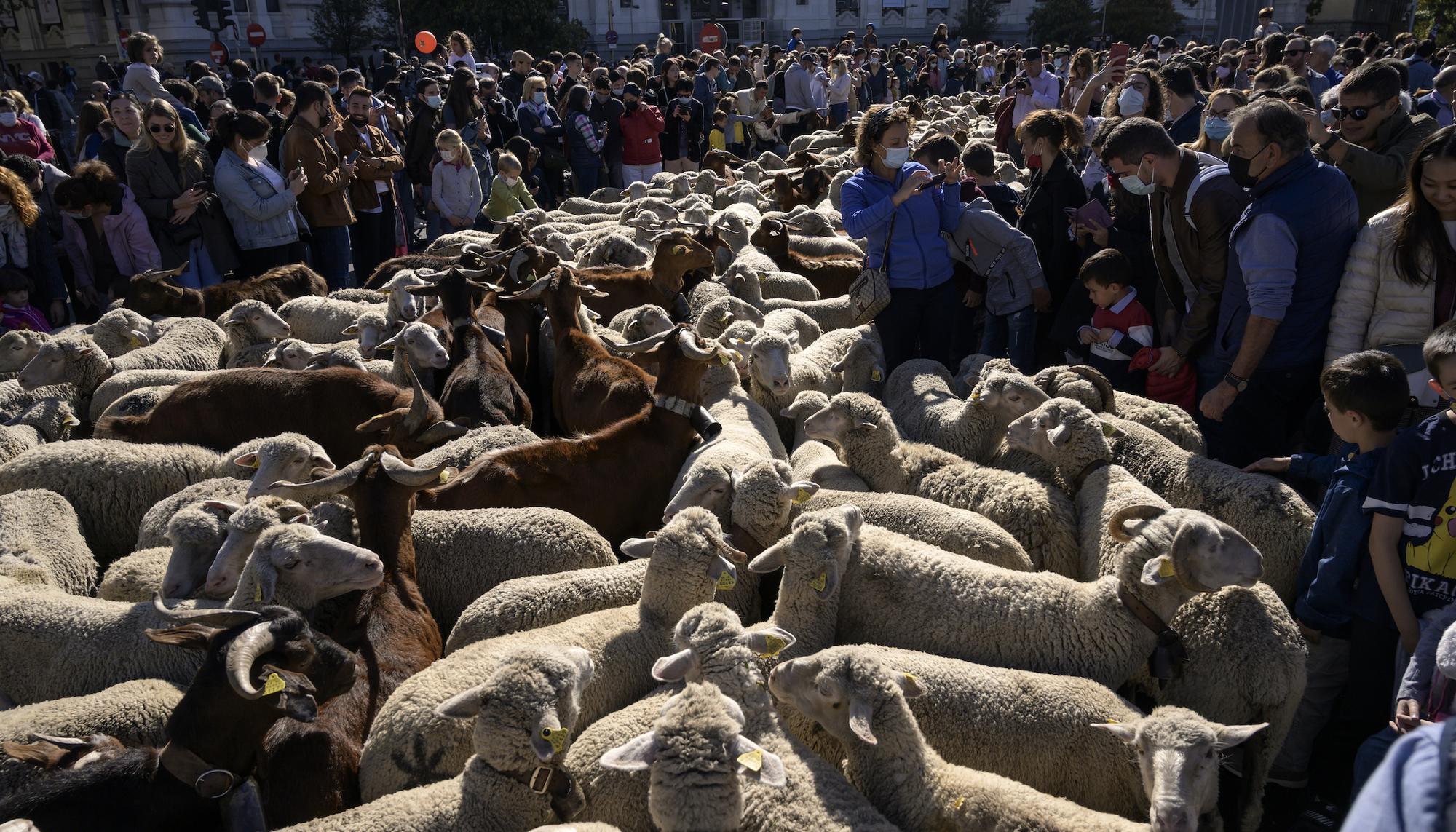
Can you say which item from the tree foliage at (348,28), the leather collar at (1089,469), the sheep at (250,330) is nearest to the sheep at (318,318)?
the sheep at (250,330)

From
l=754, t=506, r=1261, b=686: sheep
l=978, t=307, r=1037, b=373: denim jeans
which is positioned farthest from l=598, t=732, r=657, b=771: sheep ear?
l=978, t=307, r=1037, b=373: denim jeans

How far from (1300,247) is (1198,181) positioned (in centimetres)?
69

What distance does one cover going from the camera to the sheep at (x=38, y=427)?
5.62m

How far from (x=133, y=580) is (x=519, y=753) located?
2572mm

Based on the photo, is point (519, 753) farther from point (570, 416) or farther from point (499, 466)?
point (570, 416)

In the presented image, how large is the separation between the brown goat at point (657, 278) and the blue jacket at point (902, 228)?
7.71 feet

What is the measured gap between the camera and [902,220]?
6109 mm

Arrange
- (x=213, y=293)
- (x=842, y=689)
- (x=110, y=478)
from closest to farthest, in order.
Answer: (x=842, y=689), (x=110, y=478), (x=213, y=293)

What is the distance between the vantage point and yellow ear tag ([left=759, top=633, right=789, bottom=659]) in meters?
3.29

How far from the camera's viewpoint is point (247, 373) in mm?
5973

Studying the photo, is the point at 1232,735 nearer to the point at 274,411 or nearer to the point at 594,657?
the point at 594,657

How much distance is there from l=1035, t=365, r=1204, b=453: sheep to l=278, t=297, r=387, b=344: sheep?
5662 mm

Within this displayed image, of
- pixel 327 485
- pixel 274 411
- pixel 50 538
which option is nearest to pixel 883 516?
pixel 327 485

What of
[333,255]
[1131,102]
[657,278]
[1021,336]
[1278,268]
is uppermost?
[1131,102]
